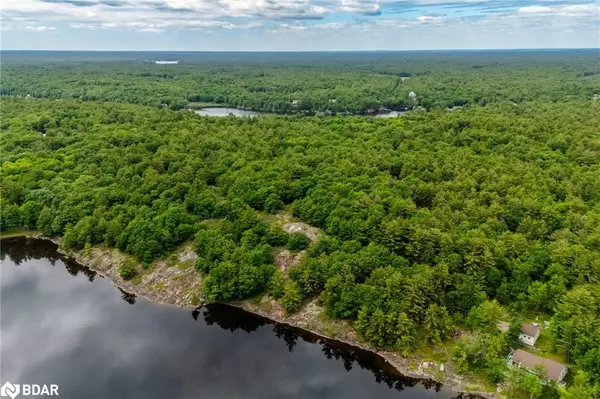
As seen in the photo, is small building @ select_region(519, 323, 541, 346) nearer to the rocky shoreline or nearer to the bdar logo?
the rocky shoreline

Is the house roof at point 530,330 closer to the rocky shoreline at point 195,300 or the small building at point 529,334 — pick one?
the small building at point 529,334

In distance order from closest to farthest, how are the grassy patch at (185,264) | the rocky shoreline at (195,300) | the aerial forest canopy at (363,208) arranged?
1. the rocky shoreline at (195,300)
2. the aerial forest canopy at (363,208)
3. the grassy patch at (185,264)

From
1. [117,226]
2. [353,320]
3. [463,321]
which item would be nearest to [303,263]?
[353,320]

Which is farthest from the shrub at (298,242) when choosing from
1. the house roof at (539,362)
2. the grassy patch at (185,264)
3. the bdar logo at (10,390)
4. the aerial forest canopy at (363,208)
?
the bdar logo at (10,390)

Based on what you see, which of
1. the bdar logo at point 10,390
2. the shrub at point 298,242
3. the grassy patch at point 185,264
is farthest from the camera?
the shrub at point 298,242

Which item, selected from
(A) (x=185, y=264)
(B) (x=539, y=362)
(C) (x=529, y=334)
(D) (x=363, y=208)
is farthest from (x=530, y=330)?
(A) (x=185, y=264)

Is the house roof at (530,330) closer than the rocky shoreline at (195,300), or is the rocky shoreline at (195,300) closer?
the rocky shoreline at (195,300)

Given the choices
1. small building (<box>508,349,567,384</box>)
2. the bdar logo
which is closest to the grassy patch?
the bdar logo
